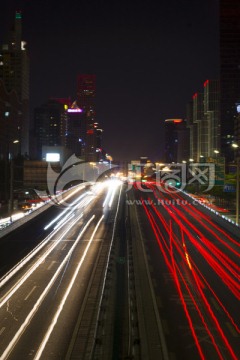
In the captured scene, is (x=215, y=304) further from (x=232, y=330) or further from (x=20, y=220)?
(x=20, y=220)

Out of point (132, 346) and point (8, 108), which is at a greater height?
point (8, 108)

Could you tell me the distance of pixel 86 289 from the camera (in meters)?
22.5

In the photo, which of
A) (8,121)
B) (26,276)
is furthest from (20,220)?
(8,121)

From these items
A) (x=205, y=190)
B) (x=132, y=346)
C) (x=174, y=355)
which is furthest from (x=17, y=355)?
(x=205, y=190)

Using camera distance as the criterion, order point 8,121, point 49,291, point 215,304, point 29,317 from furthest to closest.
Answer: point 8,121
point 49,291
point 215,304
point 29,317

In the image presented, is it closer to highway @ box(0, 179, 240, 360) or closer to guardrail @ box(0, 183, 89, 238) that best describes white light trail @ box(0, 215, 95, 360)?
highway @ box(0, 179, 240, 360)

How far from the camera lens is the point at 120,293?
71.7 ft

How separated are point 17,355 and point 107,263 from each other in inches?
556

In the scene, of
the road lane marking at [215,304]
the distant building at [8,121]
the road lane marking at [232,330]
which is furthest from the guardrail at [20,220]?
the distant building at [8,121]

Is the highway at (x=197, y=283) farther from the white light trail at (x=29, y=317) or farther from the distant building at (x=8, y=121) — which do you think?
the distant building at (x=8, y=121)

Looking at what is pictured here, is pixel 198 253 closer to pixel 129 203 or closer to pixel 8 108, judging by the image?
pixel 129 203

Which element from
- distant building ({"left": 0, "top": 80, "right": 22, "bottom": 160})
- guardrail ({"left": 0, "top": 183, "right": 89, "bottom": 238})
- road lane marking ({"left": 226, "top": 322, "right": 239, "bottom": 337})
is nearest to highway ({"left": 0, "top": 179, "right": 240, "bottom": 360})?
road lane marking ({"left": 226, "top": 322, "right": 239, "bottom": 337})

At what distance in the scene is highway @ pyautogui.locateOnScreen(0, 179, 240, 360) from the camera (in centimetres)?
1502

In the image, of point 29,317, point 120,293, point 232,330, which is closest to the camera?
point 232,330
